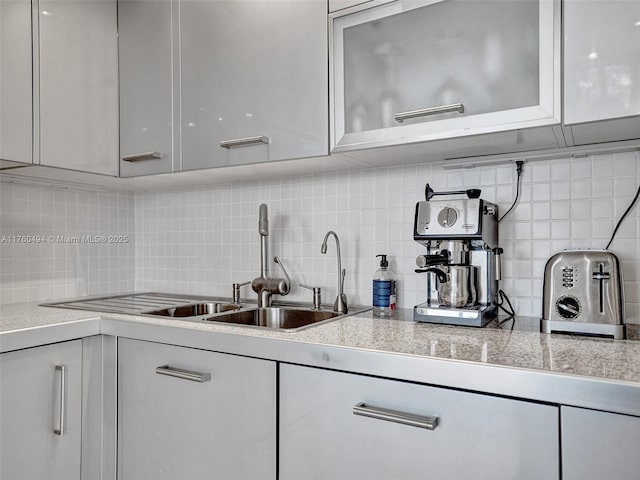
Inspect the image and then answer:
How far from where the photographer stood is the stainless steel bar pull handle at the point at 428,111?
126 centimetres

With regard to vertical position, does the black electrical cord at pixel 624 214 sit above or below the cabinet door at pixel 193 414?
above

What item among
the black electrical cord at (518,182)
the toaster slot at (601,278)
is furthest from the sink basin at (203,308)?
the toaster slot at (601,278)

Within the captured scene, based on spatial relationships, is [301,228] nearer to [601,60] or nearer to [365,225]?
[365,225]

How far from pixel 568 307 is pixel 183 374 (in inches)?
43.0

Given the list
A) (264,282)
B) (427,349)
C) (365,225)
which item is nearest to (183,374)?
(264,282)

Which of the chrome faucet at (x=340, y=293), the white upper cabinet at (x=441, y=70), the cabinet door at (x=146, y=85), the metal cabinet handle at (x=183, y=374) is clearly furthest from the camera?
the cabinet door at (x=146, y=85)

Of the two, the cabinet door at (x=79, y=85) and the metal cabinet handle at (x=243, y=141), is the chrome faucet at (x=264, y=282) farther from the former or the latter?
the cabinet door at (x=79, y=85)

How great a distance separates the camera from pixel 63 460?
4.86ft

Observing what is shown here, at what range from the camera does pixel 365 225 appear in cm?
181

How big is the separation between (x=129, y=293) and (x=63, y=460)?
99 centimetres

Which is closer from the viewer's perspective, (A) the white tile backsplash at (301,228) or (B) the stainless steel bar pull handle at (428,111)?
(B) the stainless steel bar pull handle at (428,111)

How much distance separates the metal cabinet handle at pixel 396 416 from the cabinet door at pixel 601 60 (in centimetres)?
79

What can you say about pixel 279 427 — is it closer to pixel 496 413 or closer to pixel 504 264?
pixel 496 413

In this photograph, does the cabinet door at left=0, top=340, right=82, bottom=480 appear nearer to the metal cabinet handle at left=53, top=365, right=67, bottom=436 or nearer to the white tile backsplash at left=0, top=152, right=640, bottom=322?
the metal cabinet handle at left=53, top=365, right=67, bottom=436
